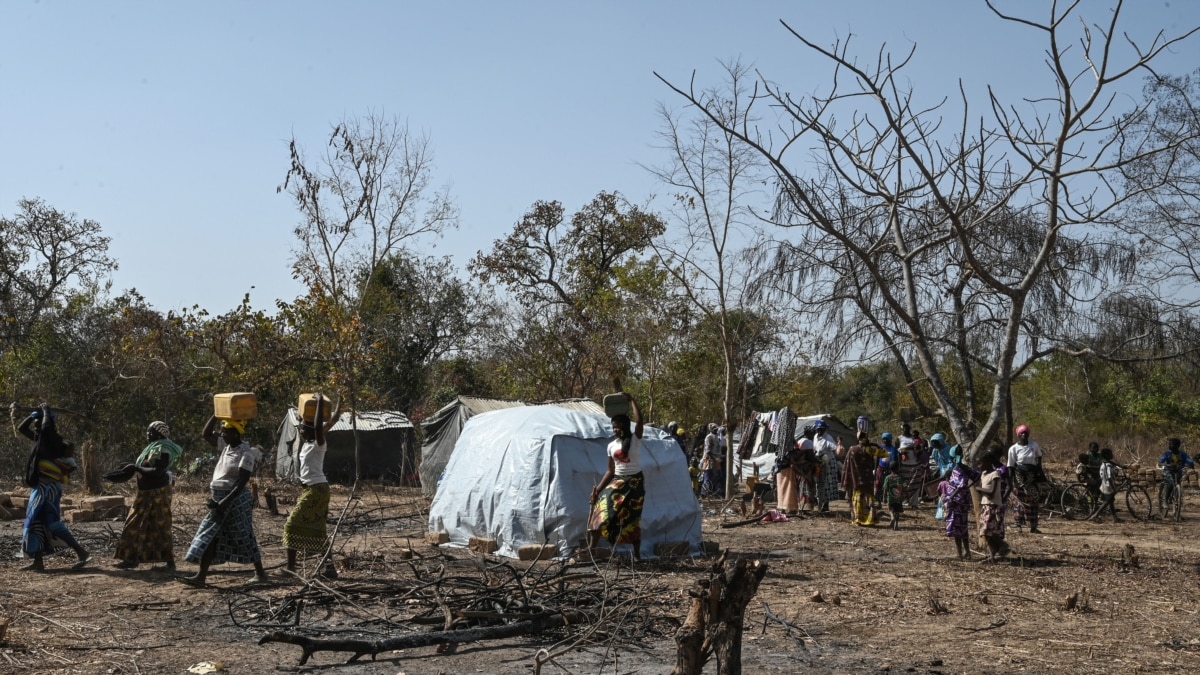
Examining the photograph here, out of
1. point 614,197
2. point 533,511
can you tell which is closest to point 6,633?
point 533,511

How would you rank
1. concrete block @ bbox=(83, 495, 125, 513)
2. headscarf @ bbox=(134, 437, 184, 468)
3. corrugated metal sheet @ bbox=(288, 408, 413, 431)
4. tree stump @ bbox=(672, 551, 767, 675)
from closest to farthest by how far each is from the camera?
tree stump @ bbox=(672, 551, 767, 675), headscarf @ bbox=(134, 437, 184, 468), concrete block @ bbox=(83, 495, 125, 513), corrugated metal sheet @ bbox=(288, 408, 413, 431)

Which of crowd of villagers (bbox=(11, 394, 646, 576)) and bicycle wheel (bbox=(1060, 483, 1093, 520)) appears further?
bicycle wheel (bbox=(1060, 483, 1093, 520))

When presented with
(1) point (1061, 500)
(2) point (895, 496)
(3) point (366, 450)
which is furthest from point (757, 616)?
(3) point (366, 450)

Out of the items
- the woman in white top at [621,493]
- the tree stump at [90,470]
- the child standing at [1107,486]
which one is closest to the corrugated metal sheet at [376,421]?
the tree stump at [90,470]

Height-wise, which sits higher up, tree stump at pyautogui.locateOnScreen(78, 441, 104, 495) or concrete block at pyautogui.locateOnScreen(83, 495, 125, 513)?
tree stump at pyautogui.locateOnScreen(78, 441, 104, 495)

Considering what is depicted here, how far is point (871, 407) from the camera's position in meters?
44.5

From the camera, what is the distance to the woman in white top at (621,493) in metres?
9.84

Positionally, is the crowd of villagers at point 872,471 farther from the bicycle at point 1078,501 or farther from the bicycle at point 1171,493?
the bicycle at point 1171,493

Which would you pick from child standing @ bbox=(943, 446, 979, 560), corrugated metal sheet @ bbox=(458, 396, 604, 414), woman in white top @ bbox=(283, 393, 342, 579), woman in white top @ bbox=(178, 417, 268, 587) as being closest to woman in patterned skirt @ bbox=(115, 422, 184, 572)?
woman in white top @ bbox=(178, 417, 268, 587)

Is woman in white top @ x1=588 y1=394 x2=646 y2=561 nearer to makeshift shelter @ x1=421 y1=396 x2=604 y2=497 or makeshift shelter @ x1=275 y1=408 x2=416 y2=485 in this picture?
makeshift shelter @ x1=421 y1=396 x2=604 y2=497

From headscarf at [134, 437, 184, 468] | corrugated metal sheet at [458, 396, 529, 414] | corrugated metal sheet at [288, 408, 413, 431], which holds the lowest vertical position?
headscarf at [134, 437, 184, 468]

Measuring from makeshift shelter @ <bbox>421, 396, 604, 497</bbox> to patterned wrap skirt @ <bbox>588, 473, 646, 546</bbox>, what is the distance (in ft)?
32.9

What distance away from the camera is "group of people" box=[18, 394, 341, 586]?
888cm

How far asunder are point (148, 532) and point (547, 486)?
3.65 meters
